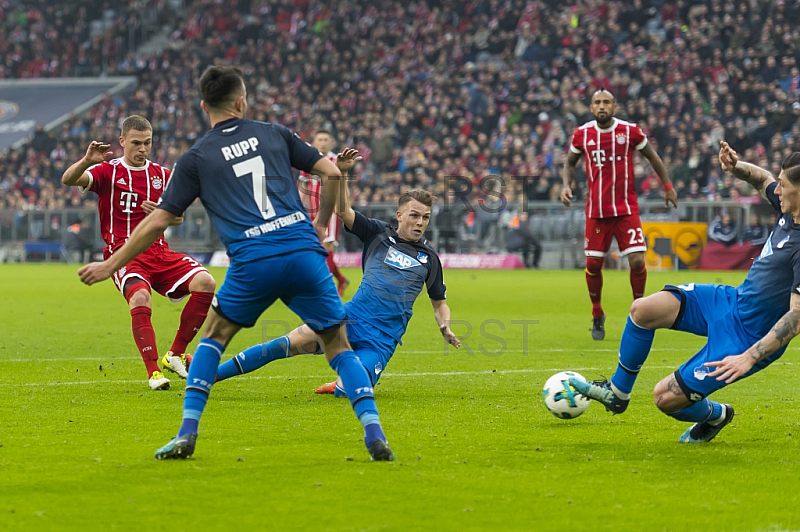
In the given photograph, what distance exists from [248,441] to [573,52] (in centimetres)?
2694

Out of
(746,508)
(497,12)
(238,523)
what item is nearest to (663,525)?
(746,508)

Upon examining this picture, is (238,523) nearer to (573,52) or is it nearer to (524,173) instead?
(524,173)

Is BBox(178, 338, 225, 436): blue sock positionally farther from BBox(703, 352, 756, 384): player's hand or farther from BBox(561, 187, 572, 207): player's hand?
BBox(561, 187, 572, 207): player's hand

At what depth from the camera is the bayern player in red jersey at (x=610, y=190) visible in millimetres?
11227

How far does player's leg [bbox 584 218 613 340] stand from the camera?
430 inches

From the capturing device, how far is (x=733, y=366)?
186 inches

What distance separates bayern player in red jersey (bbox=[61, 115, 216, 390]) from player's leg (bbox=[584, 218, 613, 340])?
181 inches

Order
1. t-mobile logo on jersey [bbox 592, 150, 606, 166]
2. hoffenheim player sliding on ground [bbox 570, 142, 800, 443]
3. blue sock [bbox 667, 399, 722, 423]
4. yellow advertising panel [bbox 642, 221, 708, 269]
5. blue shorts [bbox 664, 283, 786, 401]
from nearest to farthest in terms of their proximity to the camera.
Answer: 1. hoffenheim player sliding on ground [bbox 570, 142, 800, 443]
2. blue shorts [bbox 664, 283, 786, 401]
3. blue sock [bbox 667, 399, 722, 423]
4. t-mobile logo on jersey [bbox 592, 150, 606, 166]
5. yellow advertising panel [bbox 642, 221, 708, 269]

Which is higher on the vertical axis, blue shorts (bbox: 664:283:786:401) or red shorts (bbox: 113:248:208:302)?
blue shorts (bbox: 664:283:786:401)

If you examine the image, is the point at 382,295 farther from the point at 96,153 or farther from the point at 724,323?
the point at 724,323

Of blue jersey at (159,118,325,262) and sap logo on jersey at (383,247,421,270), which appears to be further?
sap logo on jersey at (383,247,421,270)

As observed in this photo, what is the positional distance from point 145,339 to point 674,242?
18686 millimetres

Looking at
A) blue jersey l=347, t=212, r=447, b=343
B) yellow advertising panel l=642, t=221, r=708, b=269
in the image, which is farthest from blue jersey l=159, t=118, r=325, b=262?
yellow advertising panel l=642, t=221, r=708, b=269

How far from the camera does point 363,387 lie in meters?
4.86
